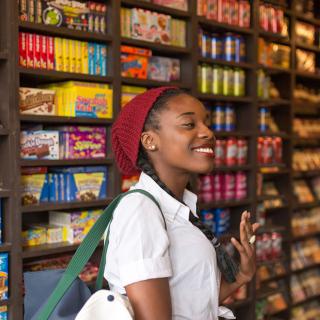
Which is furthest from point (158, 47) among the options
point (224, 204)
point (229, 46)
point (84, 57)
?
point (224, 204)

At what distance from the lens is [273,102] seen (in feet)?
12.9

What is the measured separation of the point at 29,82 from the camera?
282cm

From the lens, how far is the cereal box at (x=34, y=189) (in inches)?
99.5

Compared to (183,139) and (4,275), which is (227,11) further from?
(183,139)

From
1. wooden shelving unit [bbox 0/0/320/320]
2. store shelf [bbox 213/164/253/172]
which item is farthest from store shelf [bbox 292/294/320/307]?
store shelf [bbox 213/164/253/172]

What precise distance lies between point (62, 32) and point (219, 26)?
1.29m

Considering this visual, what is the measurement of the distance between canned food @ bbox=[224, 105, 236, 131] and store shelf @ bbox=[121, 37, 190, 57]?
2.03ft

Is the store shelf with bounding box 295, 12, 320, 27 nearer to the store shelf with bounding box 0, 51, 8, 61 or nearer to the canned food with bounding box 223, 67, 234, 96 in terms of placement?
the canned food with bounding box 223, 67, 234, 96

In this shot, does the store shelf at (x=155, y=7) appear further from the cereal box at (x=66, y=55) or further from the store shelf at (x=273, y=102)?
the store shelf at (x=273, y=102)

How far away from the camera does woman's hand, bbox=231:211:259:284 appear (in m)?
1.39

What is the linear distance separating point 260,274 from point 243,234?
2.77m

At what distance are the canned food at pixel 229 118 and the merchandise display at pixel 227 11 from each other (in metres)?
0.61

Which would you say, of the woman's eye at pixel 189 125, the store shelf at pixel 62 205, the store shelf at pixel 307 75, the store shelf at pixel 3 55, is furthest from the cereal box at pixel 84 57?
the store shelf at pixel 307 75

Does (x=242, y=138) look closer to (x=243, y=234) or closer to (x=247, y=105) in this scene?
(x=247, y=105)
